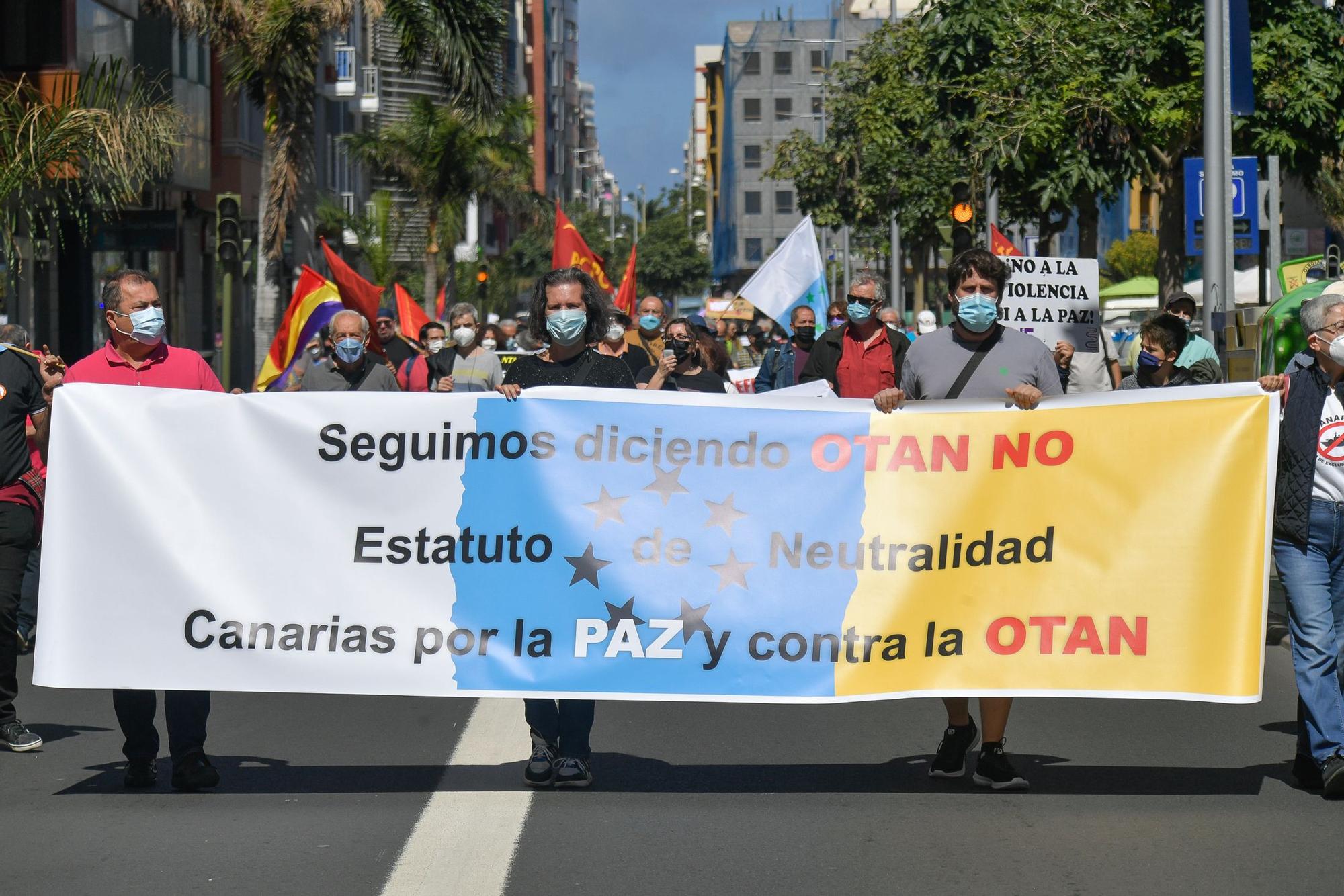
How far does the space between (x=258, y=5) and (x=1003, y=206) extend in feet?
35.3

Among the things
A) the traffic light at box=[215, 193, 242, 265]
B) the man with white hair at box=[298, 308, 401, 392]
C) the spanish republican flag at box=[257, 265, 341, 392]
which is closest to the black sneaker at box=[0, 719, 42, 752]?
the man with white hair at box=[298, 308, 401, 392]

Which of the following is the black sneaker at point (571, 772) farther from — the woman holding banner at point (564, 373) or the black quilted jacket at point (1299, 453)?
the black quilted jacket at point (1299, 453)

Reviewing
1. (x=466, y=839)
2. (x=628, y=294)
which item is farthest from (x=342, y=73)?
(x=466, y=839)

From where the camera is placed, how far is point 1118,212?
84.1m

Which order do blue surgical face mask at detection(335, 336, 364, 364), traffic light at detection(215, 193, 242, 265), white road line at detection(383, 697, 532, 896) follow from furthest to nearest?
traffic light at detection(215, 193, 242, 265) → blue surgical face mask at detection(335, 336, 364, 364) → white road line at detection(383, 697, 532, 896)

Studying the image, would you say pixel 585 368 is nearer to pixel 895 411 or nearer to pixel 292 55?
pixel 895 411

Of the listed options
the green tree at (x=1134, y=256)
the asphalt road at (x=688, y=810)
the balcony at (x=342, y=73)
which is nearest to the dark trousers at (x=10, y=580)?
the asphalt road at (x=688, y=810)

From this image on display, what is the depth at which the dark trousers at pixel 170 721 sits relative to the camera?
7.15 m

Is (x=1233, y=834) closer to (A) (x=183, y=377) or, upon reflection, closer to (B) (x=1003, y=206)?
(A) (x=183, y=377)

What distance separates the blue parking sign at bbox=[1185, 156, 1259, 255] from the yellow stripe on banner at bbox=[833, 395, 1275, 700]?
9.88 meters

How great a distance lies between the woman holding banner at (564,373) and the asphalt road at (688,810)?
0.16 m

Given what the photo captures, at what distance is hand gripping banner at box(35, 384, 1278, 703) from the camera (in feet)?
22.6

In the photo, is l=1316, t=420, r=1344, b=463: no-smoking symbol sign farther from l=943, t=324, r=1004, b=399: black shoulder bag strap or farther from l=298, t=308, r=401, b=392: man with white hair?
l=298, t=308, r=401, b=392: man with white hair

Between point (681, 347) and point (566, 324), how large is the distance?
465cm
